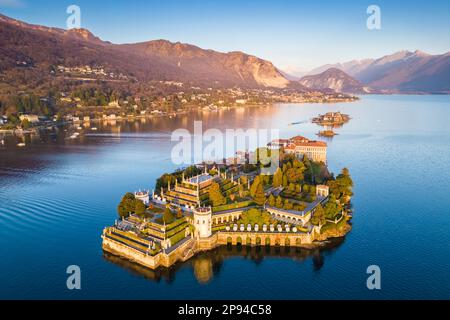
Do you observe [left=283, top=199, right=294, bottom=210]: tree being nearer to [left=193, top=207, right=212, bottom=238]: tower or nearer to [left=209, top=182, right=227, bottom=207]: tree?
[left=209, top=182, right=227, bottom=207]: tree

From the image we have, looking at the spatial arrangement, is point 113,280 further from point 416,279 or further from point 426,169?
point 426,169

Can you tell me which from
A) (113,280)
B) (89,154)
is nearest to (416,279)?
(113,280)

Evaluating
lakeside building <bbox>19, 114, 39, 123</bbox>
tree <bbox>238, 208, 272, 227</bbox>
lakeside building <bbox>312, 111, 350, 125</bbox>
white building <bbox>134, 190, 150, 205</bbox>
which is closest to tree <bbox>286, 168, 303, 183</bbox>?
tree <bbox>238, 208, 272, 227</bbox>

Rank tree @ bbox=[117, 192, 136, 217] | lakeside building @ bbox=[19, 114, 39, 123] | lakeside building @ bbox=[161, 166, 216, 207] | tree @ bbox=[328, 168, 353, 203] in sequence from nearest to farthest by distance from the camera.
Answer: tree @ bbox=[117, 192, 136, 217], lakeside building @ bbox=[161, 166, 216, 207], tree @ bbox=[328, 168, 353, 203], lakeside building @ bbox=[19, 114, 39, 123]

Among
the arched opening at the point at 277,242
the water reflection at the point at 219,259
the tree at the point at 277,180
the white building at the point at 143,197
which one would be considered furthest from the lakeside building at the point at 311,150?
the white building at the point at 143,197

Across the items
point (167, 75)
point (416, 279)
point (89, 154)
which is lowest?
point (416, 279)

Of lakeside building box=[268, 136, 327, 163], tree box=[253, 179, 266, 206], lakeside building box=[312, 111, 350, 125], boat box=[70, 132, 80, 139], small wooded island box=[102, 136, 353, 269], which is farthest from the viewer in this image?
lakeside building box=[312, 111, 350, 125]

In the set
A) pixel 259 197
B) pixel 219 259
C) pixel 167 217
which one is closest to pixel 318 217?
pixel 259 197
